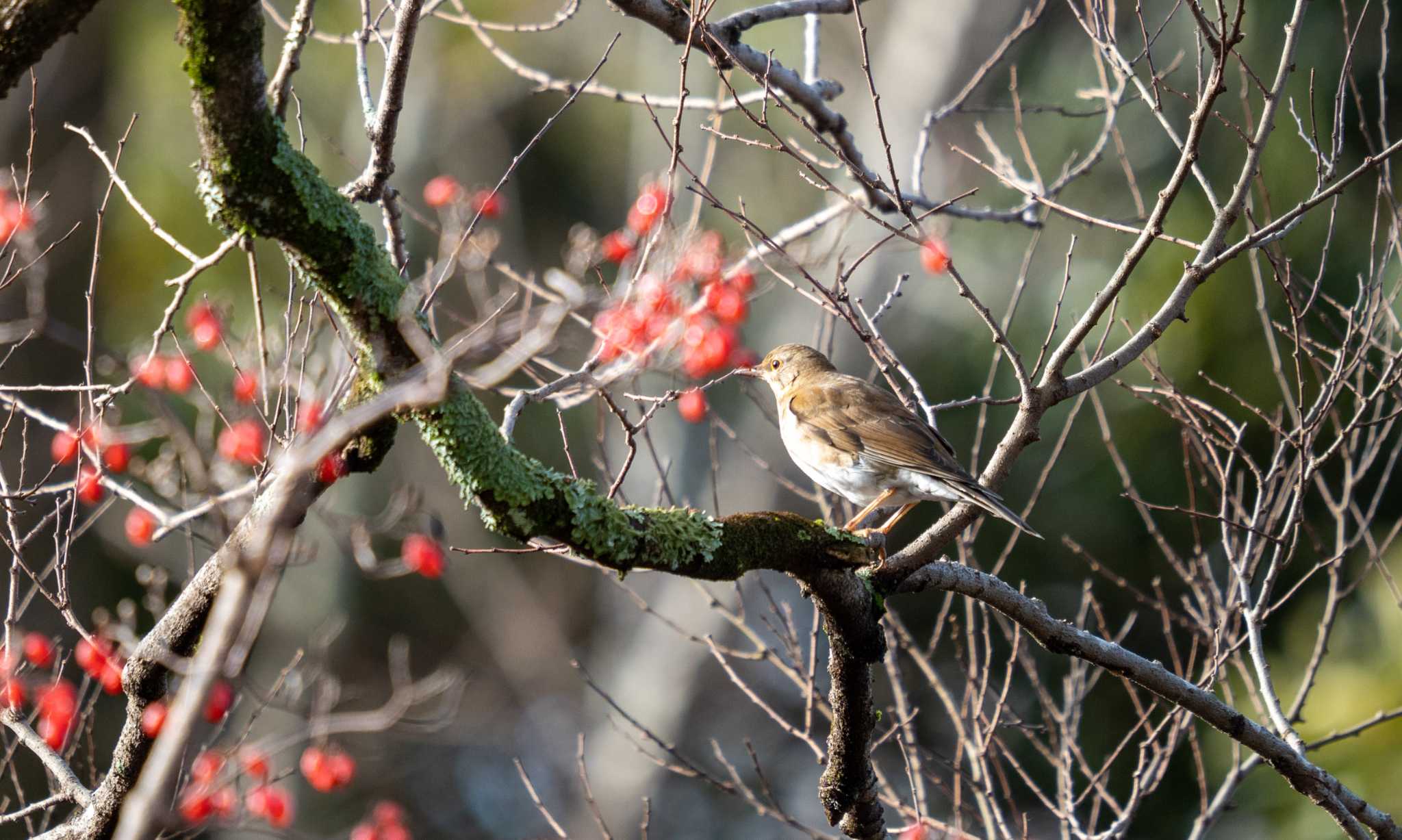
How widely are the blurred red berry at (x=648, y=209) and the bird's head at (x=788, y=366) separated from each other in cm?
87

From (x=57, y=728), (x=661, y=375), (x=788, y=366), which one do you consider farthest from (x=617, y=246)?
(x=57, y=728)

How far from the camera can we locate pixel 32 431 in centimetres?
1174

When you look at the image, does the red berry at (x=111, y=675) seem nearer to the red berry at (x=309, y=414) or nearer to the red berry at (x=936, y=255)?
the red berry at (x=309, y=414)

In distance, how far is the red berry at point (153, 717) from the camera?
2.92m

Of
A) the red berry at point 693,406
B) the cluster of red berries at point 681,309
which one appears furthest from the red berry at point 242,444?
the red berry at point 693,406

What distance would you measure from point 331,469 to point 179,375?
4.48 ft

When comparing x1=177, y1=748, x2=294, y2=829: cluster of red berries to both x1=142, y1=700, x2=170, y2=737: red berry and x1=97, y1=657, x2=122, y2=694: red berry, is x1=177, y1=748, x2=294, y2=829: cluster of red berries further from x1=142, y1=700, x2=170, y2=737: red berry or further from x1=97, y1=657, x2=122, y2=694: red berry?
x1=97, y1=657, x2=122, y2=694: red berry

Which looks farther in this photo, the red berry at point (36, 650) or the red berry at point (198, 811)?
the red berry at point (36, 650)

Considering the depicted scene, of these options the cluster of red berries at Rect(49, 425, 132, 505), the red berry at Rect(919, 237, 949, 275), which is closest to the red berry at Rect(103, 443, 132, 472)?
the cluster of red berries at Rect(49, 425, 132, 505)

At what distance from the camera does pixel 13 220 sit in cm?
351

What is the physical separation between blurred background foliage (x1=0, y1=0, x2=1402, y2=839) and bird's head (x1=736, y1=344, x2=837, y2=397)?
1.62ft

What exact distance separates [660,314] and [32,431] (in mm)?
10102

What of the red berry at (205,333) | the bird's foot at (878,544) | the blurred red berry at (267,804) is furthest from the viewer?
the blurred red berry at (267,804)

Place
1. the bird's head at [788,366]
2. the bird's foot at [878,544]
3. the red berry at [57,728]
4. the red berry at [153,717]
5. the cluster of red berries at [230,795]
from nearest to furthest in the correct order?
the red berry at [153,717] → the cluster of red berries at [230,795] → the bird's foot at [878,544] → the red berry at [57,728] → the bird's head at [788,366]
